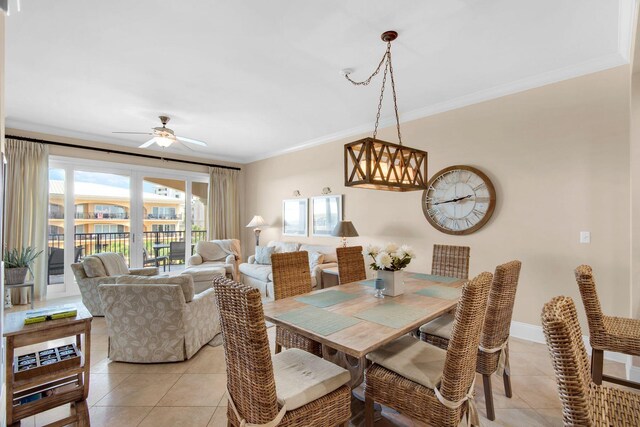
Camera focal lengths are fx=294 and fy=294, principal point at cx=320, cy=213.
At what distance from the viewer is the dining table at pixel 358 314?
149cm

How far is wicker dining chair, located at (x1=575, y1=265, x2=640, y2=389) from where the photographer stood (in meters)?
1.78

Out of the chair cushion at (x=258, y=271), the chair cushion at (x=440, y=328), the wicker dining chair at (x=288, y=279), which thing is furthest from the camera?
the chair cushion at (x=258, y=271)

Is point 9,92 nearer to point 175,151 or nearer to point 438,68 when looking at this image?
point 175,151

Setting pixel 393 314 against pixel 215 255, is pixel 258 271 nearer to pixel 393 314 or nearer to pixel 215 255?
pixel 215 255

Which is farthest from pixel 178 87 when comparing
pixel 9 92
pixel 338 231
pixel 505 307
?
pixel 505 307

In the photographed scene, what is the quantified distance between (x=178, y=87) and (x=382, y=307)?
317 cm

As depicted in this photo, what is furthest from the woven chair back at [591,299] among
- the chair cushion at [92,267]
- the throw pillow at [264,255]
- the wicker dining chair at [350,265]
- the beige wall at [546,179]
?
the chair cushion at [92,267]

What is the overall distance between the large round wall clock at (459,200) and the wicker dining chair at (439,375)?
222cm

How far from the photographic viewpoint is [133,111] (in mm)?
4016

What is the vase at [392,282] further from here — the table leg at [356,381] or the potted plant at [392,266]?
the table leg at [356,381]

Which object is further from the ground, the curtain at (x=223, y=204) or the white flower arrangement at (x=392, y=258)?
the curtain at (x=223, y=204)

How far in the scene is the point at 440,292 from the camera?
234 centimetres

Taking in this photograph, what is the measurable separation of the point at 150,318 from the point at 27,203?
12.2ft

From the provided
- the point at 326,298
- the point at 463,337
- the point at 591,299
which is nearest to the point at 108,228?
the point at 326,298
